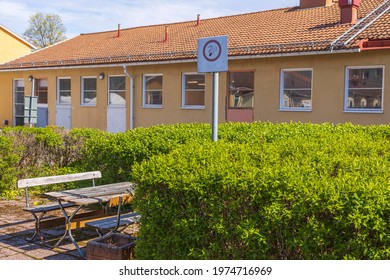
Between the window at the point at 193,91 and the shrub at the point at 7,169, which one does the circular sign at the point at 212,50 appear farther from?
the window at the point at 193,91

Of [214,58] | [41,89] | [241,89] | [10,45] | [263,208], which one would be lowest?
[263,208]

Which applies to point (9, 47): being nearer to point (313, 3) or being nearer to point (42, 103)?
point (42, 103)

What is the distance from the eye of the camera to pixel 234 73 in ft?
64.4

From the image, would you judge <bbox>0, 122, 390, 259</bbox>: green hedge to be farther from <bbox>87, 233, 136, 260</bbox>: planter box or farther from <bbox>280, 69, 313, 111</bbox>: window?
<bbox>280, 69, 313, 111</bbox>: window

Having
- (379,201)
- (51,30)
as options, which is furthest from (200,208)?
(51,30)

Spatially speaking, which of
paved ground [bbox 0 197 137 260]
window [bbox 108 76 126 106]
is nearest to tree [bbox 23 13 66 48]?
window [bbox 108 76 126 106]

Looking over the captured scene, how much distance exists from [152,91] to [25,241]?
A: 1584 cm

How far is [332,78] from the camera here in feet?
55.4

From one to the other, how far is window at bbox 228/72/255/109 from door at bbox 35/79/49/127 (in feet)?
37.5

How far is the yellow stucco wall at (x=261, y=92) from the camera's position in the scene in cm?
1639

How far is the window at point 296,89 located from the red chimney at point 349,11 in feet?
8.82

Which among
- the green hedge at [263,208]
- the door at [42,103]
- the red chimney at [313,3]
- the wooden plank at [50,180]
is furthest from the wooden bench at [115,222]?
the door at [42,103]

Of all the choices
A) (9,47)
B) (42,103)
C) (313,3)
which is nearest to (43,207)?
(313,3)
